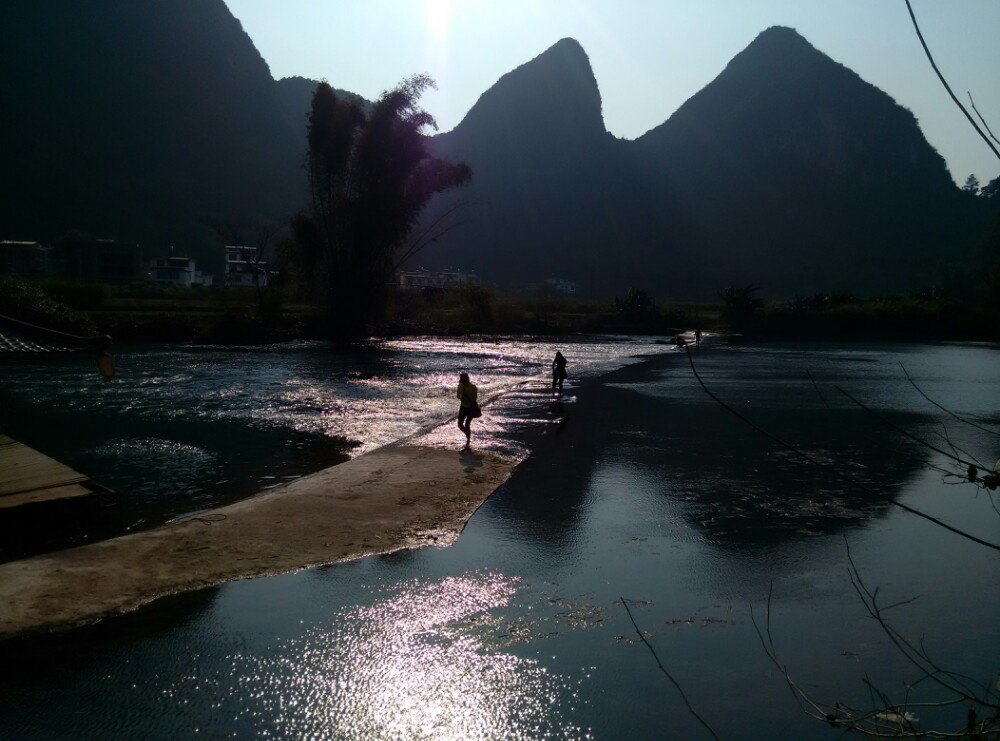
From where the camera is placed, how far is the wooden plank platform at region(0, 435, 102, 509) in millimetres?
9461

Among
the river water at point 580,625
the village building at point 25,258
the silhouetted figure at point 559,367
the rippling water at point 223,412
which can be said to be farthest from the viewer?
the village building at point 25,258

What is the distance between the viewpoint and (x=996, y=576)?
27.2ft

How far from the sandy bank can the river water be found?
350 mm

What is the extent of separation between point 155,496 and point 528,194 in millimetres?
151426

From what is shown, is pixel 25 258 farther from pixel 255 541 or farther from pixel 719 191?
pixel 719 191

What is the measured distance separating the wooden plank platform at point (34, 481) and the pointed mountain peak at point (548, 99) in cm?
17147

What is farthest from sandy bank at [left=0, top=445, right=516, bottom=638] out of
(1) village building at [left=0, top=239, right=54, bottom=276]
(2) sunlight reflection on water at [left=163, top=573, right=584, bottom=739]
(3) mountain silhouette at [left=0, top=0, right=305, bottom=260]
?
(3) mountain silhouette at [left=0, top=0, right=305, bottom=260]

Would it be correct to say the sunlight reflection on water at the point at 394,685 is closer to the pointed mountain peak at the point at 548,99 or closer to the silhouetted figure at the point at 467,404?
the silhouetted figure at the point at 467,404

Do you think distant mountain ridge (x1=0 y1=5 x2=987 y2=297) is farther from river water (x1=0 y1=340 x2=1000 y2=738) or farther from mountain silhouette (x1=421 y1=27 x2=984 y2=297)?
river water (x1=0 y1=340 x2=1000 y2=738)

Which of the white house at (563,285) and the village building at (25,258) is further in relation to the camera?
the white house at (563,285)

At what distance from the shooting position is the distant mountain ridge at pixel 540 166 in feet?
380

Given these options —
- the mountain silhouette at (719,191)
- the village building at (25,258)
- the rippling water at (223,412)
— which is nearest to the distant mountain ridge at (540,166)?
the mountain silhouette at (719,191)

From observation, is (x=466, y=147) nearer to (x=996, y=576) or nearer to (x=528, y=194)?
(x=528, y=194)

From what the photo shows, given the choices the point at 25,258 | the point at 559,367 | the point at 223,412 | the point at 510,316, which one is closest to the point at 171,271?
the point at 25,258
